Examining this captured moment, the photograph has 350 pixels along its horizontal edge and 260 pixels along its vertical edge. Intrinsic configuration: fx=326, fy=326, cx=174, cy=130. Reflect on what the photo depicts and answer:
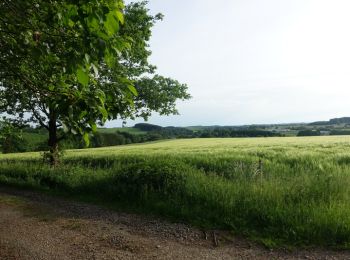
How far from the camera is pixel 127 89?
371 centimetres

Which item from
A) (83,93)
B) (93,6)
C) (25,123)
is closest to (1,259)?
(83,93)

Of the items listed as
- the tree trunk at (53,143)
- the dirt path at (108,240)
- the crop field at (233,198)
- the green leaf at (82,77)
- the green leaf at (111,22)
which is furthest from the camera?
the tree trunk at (53,143)

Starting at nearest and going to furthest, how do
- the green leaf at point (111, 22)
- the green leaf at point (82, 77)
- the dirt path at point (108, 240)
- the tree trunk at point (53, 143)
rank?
the green leaf at point (111, 22)
the green leaf at point (82, 77)
the dirt path at point (108, 240)
the tree trunk at point (53, 143)

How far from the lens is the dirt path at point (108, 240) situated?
6.01 m

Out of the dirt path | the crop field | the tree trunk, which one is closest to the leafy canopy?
the dirt path

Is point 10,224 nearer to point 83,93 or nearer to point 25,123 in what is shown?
point 83,93

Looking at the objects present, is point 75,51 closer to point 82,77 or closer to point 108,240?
point 82,77

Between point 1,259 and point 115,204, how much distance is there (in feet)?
14.3

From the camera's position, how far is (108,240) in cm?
681

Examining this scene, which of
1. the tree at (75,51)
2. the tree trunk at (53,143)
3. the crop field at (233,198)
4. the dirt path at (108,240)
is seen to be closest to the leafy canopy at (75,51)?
the tree at (75,51)

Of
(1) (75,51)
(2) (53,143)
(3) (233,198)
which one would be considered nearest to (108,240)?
(3) (233,198)

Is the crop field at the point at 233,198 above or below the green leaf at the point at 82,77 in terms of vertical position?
below

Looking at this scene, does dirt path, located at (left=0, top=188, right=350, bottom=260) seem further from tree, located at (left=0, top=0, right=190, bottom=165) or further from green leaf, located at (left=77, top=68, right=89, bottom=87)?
green leaf, located at (left=77, top=68, right=89, bottom=87)

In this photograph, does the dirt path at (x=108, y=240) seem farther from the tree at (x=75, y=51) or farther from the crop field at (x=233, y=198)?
the tree at (x=75, y=51)
